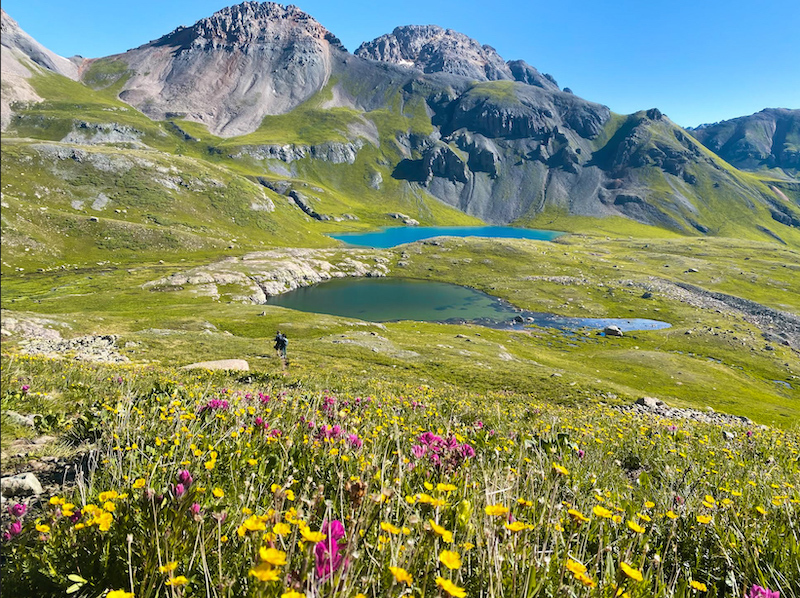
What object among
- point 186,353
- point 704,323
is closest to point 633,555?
point 186,353

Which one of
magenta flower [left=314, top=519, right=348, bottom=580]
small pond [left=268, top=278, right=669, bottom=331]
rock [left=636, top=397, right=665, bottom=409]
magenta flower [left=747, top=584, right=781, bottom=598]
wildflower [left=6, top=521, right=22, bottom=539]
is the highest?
magenta flower [left=314, top=519, right=348, bottom=580]

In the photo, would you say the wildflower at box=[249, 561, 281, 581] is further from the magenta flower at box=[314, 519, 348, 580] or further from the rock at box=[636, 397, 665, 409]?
the rock at box=[636, 397, 665, 409]

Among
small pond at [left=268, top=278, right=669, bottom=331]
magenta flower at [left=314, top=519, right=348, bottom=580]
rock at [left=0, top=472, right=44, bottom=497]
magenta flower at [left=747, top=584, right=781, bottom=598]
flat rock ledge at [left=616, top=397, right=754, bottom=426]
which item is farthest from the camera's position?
small pond at [left=268, top=278, right=669, bottom=331]

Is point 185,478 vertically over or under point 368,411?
over

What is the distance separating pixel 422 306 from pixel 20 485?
9979 cm

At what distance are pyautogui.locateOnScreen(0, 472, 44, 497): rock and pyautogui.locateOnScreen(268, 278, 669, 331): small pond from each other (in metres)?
84.8

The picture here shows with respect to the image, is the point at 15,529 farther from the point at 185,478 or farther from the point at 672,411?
the point at 672,411

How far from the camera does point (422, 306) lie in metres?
104

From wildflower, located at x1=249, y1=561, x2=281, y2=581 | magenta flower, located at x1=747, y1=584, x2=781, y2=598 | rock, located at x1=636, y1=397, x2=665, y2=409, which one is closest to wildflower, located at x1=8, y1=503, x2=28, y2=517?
wildflower, located at x1=249, y1=561, x2=281, y2=581

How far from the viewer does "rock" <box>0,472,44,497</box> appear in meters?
4.50

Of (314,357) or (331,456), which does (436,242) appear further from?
(331,456)

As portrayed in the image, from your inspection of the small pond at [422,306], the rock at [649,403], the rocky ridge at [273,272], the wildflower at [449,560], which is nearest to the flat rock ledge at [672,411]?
the rock at [649,403]

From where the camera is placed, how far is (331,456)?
5.65 metres

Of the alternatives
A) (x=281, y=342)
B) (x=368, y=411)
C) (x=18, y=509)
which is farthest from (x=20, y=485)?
(x=281, y=342)
